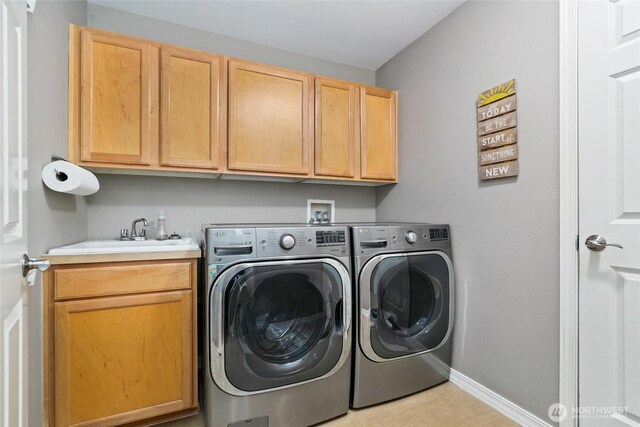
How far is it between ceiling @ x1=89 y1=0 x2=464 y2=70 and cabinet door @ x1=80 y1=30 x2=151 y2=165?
0.49 m

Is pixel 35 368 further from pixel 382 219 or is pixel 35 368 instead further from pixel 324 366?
pixel 382 219

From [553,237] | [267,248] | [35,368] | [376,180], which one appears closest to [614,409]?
[553,237]

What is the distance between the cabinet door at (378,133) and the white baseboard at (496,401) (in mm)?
1509

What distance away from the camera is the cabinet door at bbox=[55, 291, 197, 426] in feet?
4.52

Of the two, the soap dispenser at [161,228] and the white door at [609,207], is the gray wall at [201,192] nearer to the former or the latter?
the soap dispenser at [161,228]

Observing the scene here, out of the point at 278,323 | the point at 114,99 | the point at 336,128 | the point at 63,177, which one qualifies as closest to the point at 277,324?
the point at 278,323

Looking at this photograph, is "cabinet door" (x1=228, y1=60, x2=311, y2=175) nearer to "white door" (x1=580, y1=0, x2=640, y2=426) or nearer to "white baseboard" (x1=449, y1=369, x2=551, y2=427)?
Answer: "white door" (x1=580, y1=0, x2=640, y2=426)

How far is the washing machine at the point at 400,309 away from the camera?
1651mm

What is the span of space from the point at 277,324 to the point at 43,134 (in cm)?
139

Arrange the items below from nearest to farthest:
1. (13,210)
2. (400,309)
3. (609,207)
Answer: (13,210)
(609,207)
(400,309)

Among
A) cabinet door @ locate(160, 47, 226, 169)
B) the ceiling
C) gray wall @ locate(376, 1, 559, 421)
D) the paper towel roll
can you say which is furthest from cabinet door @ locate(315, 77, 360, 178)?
the paper towel roll

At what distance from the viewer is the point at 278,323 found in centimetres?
150

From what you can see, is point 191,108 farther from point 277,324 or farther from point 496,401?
point 496,401

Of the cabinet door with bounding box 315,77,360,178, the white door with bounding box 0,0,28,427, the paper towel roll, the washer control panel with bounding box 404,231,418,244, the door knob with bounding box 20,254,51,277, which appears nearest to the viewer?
the white door with bounding box 0,0,28,427
